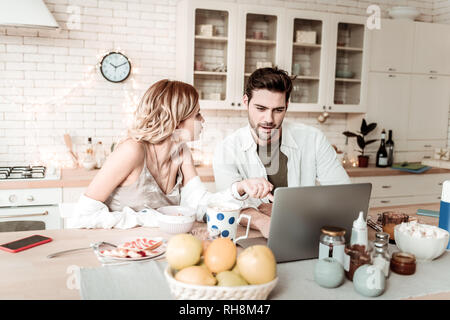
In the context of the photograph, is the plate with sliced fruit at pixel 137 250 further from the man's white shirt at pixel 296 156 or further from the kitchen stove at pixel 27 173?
the kitchen stove at pixel 27 173

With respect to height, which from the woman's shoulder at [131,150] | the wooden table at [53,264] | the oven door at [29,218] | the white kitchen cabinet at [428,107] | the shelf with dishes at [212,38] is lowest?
the oven door at [29,218]

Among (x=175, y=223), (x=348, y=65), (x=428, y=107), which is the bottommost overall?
(x=175, y=223)

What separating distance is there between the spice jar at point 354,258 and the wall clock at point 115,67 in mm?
2914

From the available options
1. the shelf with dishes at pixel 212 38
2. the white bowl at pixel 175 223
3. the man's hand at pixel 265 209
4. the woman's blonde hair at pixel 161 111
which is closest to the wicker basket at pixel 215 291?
the white bowl at pixel 175 223

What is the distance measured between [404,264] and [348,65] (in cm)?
319

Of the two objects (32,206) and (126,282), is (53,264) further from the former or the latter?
(32,206)

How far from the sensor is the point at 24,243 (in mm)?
1471

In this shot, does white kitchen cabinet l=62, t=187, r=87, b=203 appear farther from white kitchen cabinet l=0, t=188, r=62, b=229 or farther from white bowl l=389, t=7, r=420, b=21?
white bowl l=389, t=7, r=420, b=21

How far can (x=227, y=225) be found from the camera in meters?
1.44

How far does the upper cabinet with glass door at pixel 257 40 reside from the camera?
12.1ft

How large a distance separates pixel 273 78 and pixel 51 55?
218cm

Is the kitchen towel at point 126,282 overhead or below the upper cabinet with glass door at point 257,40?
below

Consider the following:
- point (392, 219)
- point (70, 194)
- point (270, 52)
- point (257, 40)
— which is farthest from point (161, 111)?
point (270, 52)
